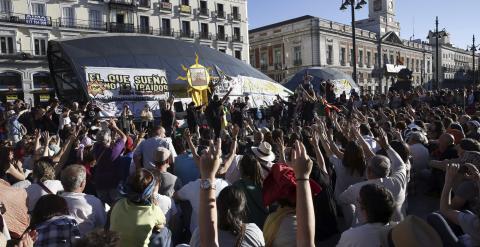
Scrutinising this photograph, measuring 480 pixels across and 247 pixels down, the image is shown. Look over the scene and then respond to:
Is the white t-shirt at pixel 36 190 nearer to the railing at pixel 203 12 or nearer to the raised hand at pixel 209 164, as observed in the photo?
the raised hand at pixel 209 164

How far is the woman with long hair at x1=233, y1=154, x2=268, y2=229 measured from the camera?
3.88 meters

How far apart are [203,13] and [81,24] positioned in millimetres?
14995

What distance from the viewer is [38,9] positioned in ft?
123

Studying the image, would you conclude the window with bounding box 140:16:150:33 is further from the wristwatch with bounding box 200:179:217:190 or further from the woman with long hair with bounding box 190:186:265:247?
the wristwatch with bounding box 200:179:217:190

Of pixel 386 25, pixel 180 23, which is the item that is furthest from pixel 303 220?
pixel 386 25

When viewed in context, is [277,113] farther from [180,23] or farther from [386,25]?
[386,25]

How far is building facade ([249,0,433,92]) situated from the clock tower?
19cm

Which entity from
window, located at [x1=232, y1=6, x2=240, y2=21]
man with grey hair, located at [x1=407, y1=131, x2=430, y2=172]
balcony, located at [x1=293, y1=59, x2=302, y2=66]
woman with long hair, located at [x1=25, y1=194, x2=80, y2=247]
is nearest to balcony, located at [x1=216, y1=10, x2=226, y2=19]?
window, located at [x1=232, y1=6, x2=240, y2=21]

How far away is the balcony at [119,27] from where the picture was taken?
137ft

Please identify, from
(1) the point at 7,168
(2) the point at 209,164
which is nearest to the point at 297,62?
(1) the point at 7,168

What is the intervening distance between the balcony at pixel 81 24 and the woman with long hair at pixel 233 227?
4115 centimetres

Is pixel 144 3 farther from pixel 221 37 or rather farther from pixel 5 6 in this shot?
pixel 5 6

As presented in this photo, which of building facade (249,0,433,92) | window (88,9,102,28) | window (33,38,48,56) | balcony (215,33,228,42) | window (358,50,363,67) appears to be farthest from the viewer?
window (358,50,363,67)

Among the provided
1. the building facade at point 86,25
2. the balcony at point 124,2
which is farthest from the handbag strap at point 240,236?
the balcony at point 124,2
